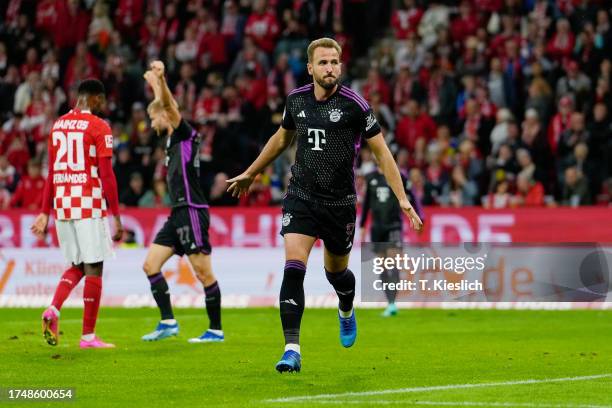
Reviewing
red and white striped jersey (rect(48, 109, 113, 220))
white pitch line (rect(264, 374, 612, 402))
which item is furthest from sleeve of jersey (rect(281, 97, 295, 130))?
red and white striped jersey (rect(48, 109, 113, 220))

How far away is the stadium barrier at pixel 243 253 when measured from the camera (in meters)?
19.9

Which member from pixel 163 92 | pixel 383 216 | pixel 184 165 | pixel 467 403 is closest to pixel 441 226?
pixel 383 216

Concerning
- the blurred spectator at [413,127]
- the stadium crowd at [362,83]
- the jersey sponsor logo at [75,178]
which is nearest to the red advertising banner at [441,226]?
the stadium crowd at [362,83]

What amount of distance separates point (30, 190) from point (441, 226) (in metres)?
8.47

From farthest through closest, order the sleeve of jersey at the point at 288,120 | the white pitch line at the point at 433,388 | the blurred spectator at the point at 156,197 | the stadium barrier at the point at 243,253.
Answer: the blurred spectator at the point at 156,197, the stadium barrier at the point at 243,253, the sleeve of jersey at the point at 288,120, the white pitch line at the point at 433,388

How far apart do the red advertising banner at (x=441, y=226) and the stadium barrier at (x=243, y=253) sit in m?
0.02

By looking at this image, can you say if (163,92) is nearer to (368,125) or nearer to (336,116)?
(336,116)

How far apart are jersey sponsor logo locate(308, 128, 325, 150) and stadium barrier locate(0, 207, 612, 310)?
981 centimetres

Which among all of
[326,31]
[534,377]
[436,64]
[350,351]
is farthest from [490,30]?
[534,377]

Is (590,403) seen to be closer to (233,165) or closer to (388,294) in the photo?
(388,294)

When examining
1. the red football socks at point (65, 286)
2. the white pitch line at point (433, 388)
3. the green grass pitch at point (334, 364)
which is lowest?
the green grass pitch at point (334, 364)

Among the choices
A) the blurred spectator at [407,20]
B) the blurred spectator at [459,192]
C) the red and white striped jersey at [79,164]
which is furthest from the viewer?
the blurred spectator at [407,20]

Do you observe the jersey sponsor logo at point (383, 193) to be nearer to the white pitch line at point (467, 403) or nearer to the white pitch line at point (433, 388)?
the white pitch line at point (433, 388)

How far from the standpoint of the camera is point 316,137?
10234mm
